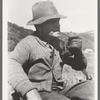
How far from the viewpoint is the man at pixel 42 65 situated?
243cm

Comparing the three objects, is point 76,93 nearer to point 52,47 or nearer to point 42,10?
point 52,47

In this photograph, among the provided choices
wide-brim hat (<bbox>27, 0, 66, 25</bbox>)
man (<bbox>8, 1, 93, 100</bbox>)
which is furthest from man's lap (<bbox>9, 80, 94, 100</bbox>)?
wide-brim hat (<bbox>27, 0, 66, 25</bbox>)

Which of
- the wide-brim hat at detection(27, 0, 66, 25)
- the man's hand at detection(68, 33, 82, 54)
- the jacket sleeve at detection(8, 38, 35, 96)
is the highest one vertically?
the wide-brim hat at detection(27, 0, 66, 25)

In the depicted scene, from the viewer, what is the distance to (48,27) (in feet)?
8.16

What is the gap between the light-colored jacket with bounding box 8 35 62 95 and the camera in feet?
7.99

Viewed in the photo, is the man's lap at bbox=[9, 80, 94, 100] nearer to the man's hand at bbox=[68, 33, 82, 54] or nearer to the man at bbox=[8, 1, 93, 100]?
the man at bbox=[8, 1, 93, 100]

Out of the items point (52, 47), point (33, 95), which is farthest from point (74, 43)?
point (33, 95)

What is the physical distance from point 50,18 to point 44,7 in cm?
6

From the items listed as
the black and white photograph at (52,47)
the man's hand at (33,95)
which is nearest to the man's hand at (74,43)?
the black and white photograph at (52,47)

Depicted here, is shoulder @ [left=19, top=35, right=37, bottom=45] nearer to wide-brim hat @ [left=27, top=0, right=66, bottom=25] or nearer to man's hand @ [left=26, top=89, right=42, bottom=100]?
wide-brim hat @ [left=27, top=0, right=66, bottom=25]

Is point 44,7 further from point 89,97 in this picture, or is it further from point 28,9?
point 89,97

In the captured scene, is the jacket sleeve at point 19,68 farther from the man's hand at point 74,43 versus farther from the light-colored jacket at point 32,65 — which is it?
the man's hand at point 74,43

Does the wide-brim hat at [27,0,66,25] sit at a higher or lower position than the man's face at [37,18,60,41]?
higher

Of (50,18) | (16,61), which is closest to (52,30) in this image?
(50,18)
